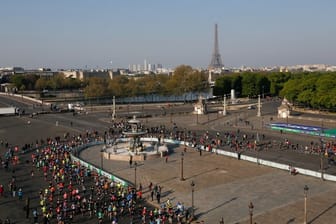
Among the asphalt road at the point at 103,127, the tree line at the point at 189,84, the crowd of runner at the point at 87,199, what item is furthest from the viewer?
the tree line at the point at 189,84

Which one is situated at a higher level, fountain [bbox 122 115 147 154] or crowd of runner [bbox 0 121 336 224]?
fountain [bbox 122 115 147 154]

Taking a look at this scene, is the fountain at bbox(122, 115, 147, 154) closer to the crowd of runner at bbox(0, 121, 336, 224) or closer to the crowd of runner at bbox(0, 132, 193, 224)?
the crowd of runner at bbox(0, 121, 336, 224)

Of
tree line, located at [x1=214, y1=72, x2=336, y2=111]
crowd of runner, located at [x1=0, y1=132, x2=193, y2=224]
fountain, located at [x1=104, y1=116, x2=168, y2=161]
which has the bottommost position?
crowd of runner, located at [x1=0, y1=132, x2=193, y2=224]

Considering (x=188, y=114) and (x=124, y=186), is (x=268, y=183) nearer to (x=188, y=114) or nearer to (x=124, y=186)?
(x=124, y=186)

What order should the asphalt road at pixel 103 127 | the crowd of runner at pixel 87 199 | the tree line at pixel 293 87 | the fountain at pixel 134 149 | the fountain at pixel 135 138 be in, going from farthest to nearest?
the tree line at pixel 293 87 < the fountain at pixel 135 138 < the fountain at pixel 134 149 < the asphalt road at pixel 103 127 < the crowd of runner at pixel 87 199

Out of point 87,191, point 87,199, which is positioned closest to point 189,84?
point 87,191

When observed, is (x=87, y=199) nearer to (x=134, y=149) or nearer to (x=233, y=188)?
(x=233, y=188)

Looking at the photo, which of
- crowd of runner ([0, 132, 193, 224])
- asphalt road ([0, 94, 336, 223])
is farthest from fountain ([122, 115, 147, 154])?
asphalt road ([0, 94, 336, 223])

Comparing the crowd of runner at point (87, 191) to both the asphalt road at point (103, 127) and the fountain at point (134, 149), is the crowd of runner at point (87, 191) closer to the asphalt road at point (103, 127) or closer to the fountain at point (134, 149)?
the asphalt road at point (103, 127)

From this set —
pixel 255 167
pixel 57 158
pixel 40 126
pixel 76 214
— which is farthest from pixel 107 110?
pixel 76 214

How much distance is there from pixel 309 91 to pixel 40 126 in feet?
153

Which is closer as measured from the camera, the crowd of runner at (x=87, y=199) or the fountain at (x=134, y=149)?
the crowd of runner at (x=87, y=199)

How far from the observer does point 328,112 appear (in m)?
73.4

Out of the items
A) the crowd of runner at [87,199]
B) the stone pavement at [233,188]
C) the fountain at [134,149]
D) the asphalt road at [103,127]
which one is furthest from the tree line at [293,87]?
the crowd of runner at [87,199]
